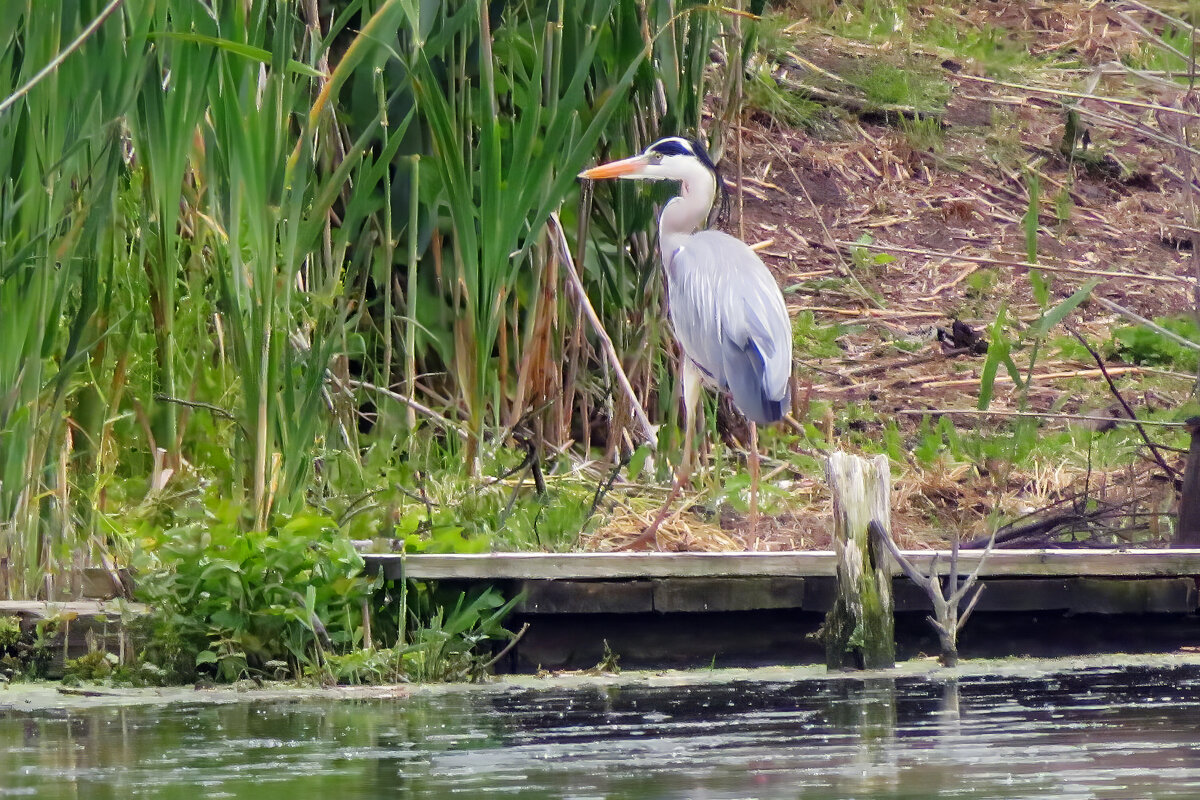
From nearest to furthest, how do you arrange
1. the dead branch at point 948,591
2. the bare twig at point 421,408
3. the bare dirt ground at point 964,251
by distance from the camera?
the dead branch at point 948,591 → the bare twig at point 421,408 → the bare dirt ground at point 964,251

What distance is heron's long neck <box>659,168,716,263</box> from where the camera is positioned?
285 inches

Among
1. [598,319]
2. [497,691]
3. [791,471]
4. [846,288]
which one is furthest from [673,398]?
[846,288]

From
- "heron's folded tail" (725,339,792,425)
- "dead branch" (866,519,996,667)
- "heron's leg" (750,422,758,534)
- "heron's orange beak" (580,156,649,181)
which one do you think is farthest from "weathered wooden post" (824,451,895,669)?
"heron's orange beak" (580,156,649,181)

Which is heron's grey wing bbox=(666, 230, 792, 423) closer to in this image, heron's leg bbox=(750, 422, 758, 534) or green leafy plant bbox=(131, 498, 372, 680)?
heron's leg bbox=(750, 422, 758, 534)

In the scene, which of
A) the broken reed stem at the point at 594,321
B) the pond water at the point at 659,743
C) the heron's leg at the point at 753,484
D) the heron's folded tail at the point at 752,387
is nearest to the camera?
the pond water at the point at 659,743

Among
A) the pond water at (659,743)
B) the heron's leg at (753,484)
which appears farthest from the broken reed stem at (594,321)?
the pond water at (659,743)

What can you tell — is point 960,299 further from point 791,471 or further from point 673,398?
point 673,398

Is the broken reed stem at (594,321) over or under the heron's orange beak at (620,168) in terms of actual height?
under

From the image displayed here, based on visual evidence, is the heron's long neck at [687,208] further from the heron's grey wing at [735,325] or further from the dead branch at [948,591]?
the dead branch at [948,591]

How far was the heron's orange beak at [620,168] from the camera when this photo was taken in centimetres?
718

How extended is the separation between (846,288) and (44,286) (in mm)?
6689

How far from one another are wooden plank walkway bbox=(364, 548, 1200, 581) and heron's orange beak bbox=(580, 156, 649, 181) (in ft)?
6.60

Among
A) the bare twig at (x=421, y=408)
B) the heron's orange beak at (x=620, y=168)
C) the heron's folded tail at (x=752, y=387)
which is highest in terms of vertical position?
the heron's orange beak at (x=620, y=168)

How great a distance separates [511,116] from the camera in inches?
300
